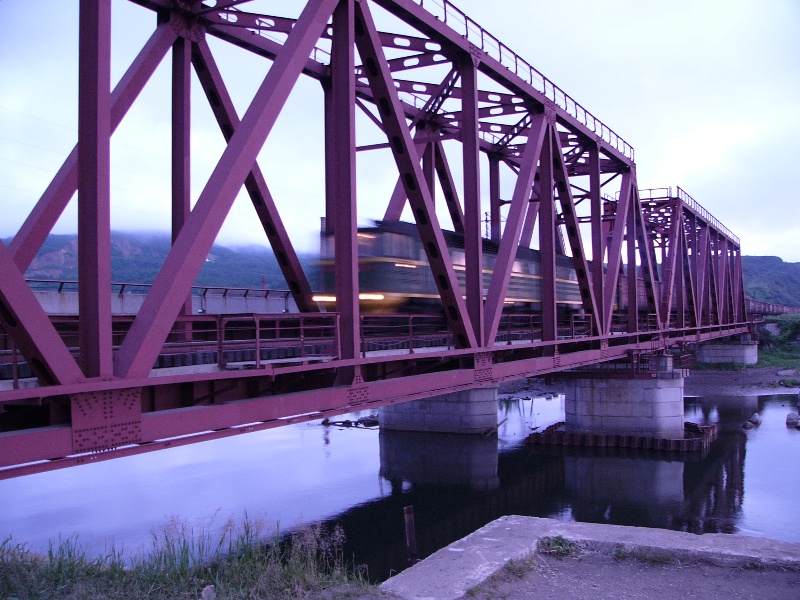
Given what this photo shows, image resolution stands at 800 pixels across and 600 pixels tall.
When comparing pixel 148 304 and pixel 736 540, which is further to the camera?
pixel 736 540

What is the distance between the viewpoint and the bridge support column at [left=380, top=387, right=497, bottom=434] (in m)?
34.1

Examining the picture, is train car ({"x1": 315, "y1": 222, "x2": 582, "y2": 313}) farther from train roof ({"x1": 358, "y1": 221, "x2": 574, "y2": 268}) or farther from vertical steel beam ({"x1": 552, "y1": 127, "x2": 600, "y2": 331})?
vertical steel beam ({"x1": 552, "y1": 127, "x2": 600, "y2": 331})

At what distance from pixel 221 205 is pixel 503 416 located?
117ft

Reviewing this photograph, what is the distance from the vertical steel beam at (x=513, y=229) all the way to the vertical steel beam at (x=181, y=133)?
712 cm

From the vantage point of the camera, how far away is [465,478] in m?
27.8

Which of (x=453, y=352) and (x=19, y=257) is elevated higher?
(x=19, y=257)

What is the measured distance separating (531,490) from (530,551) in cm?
1813

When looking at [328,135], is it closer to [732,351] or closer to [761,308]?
[732,351]

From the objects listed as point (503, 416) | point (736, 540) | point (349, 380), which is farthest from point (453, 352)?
point (503, 416)

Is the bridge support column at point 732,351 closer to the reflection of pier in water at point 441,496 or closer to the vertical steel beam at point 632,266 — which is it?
the vertical steel beam at point 632,266

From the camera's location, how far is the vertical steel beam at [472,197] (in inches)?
632

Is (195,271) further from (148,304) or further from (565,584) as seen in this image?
(565,584)

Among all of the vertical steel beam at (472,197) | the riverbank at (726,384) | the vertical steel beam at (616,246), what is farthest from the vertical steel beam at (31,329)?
the riverbank at (726,384)

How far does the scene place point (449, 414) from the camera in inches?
1358
